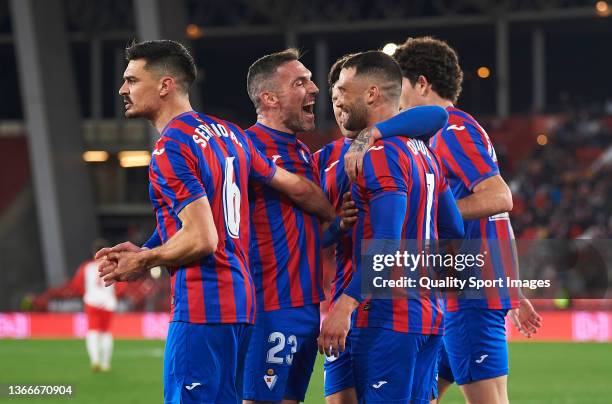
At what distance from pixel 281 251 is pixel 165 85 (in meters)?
0.99

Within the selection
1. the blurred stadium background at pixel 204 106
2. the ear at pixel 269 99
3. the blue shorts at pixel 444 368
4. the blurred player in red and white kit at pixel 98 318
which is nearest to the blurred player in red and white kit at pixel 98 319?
the blurred player in red and white kit at pixel 98 318

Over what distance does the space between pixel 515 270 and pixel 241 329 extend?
2033 mm

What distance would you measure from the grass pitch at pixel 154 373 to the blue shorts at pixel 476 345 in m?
5.47

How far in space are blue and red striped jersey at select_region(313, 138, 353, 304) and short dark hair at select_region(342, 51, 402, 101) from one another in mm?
520

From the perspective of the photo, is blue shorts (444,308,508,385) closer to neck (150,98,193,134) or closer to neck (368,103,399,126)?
neck (368,103,399,126)

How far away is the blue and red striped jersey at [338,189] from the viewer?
4.98 m

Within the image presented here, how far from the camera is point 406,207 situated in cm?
441

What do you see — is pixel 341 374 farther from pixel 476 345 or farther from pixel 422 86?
pixel 422 86

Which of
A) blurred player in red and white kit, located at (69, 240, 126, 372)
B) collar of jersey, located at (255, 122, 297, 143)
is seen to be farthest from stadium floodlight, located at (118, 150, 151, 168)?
→ collar of jersey, located at (255, 122, 297, 143)

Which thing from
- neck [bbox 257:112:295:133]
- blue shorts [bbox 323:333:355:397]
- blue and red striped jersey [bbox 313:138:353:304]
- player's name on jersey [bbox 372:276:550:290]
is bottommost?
blue shorts [bbox 323:333:355:397]

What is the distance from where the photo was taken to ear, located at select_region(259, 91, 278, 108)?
198 inches

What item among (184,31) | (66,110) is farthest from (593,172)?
(66,110)

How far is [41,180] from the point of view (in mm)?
29375

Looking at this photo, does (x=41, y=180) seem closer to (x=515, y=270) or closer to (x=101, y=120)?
(x=101, y=120)
